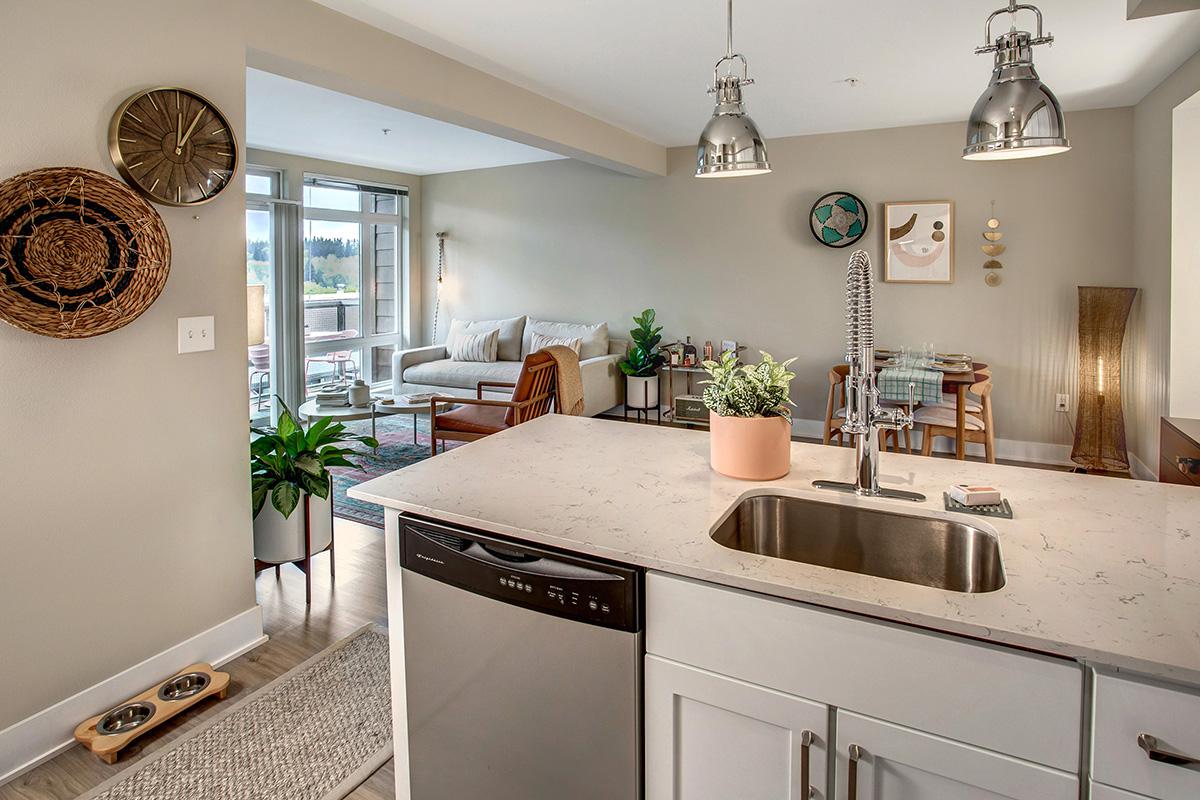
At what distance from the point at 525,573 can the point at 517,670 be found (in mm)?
220

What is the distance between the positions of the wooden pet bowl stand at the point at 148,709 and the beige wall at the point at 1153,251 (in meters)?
4.90

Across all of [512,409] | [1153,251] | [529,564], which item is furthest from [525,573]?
[1153,251]

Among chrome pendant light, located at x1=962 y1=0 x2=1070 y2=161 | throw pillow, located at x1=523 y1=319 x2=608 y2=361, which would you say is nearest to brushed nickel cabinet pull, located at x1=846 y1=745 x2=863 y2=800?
chrome pendant light, located at x1=962 y1=0 x2=1070 y2=161

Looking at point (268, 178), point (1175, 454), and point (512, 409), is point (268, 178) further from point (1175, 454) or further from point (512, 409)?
point (1175, 454)

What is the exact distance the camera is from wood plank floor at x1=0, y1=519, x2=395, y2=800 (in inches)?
78.5

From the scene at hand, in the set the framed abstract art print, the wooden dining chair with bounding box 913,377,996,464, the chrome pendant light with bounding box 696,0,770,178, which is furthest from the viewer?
the framed abstract art print

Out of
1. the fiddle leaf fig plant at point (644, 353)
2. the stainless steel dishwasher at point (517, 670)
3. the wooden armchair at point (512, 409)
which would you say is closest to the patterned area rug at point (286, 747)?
the stainless steel dishwasher at point (517, 670)

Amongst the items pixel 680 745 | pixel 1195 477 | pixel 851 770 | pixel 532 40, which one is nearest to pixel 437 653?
pixel 680 745

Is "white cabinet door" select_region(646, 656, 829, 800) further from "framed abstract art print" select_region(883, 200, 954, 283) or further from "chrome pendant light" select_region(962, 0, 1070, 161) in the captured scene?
"framed abstract art print" select_region(883, 200, 954, 283)

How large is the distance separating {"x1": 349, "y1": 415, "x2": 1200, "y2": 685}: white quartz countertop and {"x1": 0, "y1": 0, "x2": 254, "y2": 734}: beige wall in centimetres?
106

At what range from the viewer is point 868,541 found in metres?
1.59

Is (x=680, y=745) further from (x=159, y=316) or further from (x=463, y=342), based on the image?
(x=463, y=342)

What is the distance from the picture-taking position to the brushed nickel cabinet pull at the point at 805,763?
1.17 meters

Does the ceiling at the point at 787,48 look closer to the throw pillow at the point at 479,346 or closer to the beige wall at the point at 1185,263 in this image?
the beige wall at the point at 1185,263
